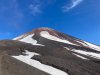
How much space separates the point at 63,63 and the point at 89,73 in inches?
169

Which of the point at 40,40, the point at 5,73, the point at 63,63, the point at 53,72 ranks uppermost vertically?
the point at 40,40

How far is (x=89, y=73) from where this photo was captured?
39875mm

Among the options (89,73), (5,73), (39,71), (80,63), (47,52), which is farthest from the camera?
(47,52)

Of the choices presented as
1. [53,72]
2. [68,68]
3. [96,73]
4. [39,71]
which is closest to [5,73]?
[39,71]

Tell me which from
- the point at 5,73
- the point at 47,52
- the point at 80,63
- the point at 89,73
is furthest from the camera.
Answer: the point at 47,52

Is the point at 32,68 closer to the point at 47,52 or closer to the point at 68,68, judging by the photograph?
the point at 68,68

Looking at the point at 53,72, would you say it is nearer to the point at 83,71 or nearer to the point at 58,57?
the point at 83,71

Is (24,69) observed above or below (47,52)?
below

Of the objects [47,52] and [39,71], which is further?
[47,52]

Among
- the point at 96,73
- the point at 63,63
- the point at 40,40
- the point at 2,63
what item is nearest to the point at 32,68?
the point at 2,63

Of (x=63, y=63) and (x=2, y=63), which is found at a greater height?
(x=63, y=63)

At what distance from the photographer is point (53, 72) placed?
3812 centimetres

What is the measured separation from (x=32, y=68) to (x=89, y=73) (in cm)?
832

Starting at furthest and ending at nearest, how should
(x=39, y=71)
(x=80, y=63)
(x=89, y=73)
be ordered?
1. (x=80, y=63)
2. (x=89, y=73)
3. (x=39, y=71)
